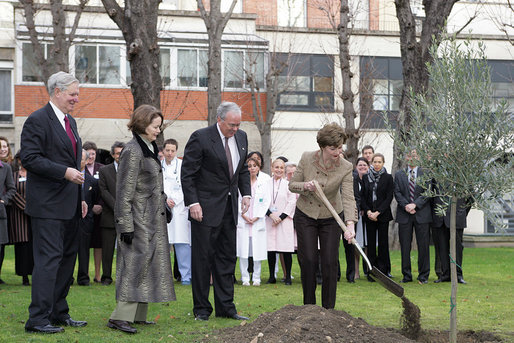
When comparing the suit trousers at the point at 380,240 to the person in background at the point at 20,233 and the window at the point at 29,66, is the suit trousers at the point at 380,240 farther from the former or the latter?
the window at the point at 29,66

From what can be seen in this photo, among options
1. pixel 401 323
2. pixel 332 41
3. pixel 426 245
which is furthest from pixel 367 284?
pixel 332 41

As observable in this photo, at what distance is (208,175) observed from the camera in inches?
360

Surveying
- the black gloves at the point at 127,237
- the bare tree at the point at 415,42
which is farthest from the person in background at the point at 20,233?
the bare tree at the point at 415,42

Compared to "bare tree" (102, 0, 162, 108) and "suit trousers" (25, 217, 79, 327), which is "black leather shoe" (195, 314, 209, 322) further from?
"bare tree" (102, 0, 162, 108)

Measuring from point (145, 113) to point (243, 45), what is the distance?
2753 cm

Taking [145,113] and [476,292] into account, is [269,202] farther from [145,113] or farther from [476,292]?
[145,113]

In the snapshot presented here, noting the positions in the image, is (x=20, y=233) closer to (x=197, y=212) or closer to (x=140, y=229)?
(x=197, y=212)

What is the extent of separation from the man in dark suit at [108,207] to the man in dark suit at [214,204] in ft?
12.5

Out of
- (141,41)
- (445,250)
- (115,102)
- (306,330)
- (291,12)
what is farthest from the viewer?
(291,12)

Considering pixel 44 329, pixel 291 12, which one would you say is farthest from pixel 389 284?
pixel 291 12

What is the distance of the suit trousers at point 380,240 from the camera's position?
14371mm

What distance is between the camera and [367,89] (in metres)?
35.8

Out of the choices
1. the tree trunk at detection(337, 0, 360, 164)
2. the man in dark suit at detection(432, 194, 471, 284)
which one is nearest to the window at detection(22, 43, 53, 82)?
the tree trunk at detection(337, 0, 360, 164)

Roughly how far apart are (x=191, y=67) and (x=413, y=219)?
72.7 feet
